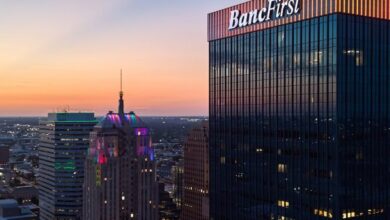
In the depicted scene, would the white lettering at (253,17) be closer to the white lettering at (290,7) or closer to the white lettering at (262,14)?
the white lettering at (262,14)

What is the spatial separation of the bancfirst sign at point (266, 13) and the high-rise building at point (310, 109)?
0.21 m

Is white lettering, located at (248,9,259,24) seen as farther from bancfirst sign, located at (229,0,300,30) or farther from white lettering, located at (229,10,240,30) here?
white lettering, located at (229,10,240,30)

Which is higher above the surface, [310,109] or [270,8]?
[270,8]

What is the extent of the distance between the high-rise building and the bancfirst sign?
8.4 inches

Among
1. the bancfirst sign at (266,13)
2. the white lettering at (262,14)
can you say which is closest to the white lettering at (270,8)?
the bancfirst sign at (266,13)

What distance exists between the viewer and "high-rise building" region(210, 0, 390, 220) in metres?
97.9

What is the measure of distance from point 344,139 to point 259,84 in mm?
27283

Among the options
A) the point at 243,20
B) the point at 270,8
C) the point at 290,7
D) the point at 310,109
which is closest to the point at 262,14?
the point at 270,8

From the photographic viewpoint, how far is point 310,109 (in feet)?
338

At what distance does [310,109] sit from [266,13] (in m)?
24.7

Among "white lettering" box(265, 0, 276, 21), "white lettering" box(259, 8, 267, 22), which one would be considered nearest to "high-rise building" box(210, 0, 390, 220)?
"white lettering" box(265, 0, 276, 21)

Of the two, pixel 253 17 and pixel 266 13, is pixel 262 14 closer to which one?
pixel 266 13

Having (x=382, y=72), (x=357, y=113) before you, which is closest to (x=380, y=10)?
(x=382, y=72)

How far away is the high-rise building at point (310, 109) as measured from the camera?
321 feet
